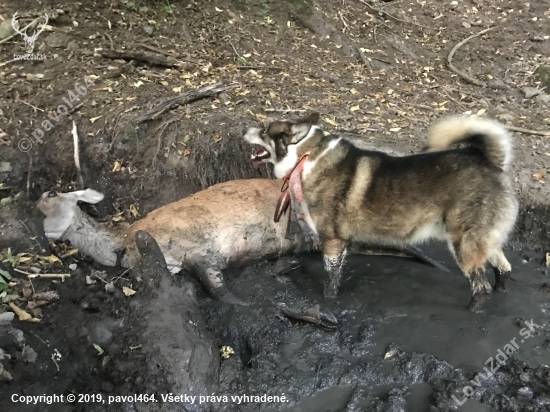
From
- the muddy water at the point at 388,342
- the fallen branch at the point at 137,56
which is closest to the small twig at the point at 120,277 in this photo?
the muddy water at the point at 388,342

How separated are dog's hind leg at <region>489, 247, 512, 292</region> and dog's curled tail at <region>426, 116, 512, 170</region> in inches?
33.5

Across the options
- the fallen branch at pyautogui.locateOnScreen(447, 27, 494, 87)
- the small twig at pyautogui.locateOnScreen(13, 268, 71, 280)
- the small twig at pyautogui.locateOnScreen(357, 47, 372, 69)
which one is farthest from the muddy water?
the small twig at pyautogui.locateOnScreen(357, 47, 372, 69)

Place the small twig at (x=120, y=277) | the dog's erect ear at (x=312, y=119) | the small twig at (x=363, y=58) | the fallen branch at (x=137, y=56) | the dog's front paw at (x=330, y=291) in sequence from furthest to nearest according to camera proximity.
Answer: the small twig at (x=363, y=58)
the fallen branch at (x=137, y=56)
the dog's erect ear at (x=312, y=119)
the dog's front paw at (x=330, y=291)
the small twig at (x=120, y=277)

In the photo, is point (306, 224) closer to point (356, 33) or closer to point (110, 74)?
point (110, 74)

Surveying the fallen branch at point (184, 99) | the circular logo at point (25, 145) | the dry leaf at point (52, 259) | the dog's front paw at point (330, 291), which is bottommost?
the dog's front paw at point (330, 291)

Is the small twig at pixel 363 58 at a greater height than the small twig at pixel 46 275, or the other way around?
the small twig at pixel 363 58

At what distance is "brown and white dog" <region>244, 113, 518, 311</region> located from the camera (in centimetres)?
369

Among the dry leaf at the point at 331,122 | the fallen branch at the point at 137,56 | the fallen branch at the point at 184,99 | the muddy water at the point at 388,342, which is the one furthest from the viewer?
the fallen branch at the point at 137,56

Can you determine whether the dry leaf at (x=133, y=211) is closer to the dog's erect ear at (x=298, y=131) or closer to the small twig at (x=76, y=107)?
the small twig at (x=76, y=107)

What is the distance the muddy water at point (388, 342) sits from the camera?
3309 mm

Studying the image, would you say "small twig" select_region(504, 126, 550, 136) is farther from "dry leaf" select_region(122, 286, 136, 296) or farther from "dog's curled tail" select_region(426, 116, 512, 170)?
"dry leaf" select_region(122, 286, 136, 296)

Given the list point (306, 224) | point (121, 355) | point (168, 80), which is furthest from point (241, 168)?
point (121, 355)

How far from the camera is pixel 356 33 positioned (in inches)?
332

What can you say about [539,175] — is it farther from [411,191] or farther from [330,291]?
[330,291]
